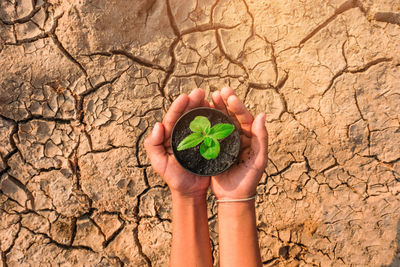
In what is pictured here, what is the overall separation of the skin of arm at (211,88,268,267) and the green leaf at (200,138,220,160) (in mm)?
211

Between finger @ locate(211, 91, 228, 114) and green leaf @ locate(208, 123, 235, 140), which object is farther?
finger @ locate(211, 91, 228, 114)

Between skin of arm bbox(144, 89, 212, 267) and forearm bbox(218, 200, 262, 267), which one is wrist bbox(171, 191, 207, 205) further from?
forearm bbox(218, 200, 262, 267)

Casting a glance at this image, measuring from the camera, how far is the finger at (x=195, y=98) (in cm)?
184

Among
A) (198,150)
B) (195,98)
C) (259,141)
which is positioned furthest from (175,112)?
(259,141)

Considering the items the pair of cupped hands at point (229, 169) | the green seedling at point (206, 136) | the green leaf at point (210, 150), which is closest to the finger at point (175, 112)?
the pair of cupped hands at point (229, 169)

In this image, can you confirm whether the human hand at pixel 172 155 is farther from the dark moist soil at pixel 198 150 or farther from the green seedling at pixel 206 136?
the green seedling at pixel 206 136

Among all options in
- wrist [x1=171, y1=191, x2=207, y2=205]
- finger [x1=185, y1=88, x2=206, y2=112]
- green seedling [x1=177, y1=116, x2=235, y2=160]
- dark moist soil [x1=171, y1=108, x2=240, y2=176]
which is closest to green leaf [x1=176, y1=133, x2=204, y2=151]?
green seedling [x1=177, y1=116, x2=235, y2=160]

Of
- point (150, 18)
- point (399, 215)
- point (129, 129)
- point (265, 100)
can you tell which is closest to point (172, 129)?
point (129, 129)

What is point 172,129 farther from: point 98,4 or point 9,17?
point 9,17

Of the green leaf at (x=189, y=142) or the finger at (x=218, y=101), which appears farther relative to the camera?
the finger at (x=218, y=101)

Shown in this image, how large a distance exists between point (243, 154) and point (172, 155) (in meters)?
0.41

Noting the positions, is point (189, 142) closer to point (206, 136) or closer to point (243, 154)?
point (206, 136)

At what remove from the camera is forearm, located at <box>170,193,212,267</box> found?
1835 mm

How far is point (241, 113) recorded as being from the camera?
1.81 m
